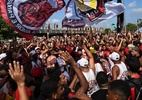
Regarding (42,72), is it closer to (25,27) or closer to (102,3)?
(25,27)

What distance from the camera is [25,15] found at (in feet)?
24.5

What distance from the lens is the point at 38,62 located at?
8078 millimetres

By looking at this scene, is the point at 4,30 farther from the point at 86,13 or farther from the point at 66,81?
the point at 66,81

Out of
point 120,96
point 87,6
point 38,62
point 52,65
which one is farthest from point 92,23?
point 120,96

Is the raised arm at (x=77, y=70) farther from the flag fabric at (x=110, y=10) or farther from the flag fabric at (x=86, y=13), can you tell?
the flag fabric at (x=110, y=10)

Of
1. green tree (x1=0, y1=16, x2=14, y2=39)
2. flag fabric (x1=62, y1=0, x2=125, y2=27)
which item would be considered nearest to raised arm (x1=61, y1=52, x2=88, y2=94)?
flag fabric (x1=62, y1=0, x2=125, y2=27)

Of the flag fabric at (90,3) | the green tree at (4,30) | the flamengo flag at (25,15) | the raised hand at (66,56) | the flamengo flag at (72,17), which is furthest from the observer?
the green tree at (4,30)

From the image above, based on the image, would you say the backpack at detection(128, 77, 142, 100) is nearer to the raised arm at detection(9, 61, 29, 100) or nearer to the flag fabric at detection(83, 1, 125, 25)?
the raised arm at detection(9, 61, 29, 100)

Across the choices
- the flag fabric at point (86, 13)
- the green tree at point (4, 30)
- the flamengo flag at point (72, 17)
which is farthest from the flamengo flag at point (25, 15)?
the green tree at point (4, 30)

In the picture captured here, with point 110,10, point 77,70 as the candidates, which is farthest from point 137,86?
point 110,10

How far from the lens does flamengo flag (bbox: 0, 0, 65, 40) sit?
717 centimetres

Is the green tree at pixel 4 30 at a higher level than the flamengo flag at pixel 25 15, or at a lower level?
lower

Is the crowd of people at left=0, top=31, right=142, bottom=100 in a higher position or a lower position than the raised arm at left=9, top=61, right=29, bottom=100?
lower

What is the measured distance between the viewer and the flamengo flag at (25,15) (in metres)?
7.17
